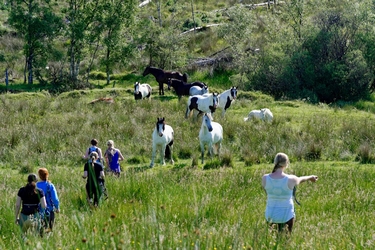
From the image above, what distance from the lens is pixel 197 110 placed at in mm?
21453

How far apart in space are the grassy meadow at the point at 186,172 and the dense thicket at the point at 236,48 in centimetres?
322

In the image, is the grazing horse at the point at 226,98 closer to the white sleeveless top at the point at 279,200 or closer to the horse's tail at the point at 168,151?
the horse's tail at the point at 168,151

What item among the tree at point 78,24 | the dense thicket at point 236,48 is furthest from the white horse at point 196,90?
the tree at point 78,24

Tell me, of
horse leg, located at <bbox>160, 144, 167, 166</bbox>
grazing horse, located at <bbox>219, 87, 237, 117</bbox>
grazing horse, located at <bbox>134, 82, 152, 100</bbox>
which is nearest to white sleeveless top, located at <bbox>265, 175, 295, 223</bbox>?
horse leg, located at <bbox>160, 144, 167, 166</bbox>

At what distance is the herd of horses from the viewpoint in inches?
589

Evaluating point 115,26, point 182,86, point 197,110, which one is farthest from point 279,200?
point 115,26

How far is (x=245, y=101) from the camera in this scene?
2553 cm

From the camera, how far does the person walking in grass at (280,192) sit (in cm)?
701

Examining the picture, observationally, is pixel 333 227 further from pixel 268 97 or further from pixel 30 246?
pixel 268 97

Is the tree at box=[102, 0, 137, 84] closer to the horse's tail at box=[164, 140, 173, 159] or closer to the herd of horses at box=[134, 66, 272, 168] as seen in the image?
the herd of horses at box=[134, 66, 272, 168]

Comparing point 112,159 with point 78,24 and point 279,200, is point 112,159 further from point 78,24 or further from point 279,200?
point 78,24

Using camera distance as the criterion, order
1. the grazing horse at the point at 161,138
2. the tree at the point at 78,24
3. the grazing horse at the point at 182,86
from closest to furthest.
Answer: the grazing horse at the point at 161,138, the grazing horse at the point at 182,86, the tree at the point at 78,24

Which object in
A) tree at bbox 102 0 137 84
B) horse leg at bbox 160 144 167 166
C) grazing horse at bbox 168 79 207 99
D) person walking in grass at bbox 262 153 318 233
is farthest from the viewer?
tree at bbox 102 0 137 84

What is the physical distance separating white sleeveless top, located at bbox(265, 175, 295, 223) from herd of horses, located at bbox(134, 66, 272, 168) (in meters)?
7.67
